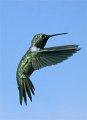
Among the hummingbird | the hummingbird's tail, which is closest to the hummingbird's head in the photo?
the hummingbird

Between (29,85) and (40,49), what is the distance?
13.6 inches

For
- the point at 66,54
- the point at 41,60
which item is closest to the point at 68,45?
the point at 66,54

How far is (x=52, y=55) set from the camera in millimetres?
2414

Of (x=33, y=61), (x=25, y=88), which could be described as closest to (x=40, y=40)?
(x=33, y=61)

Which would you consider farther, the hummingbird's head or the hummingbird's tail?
the hummingbird's head

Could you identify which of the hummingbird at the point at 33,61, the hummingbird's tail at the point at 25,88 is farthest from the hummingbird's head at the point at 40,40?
the hummingbird's tail at the point at 25,88

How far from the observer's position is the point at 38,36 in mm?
2607

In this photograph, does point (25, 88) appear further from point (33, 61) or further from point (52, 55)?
point (52, 55)

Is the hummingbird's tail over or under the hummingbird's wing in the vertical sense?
under

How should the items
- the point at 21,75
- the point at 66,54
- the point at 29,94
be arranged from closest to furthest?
the point at 66,54
the point at 29,94
the point at 21,75

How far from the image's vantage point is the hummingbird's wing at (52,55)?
2291 mm

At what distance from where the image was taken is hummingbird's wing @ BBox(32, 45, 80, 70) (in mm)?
2291

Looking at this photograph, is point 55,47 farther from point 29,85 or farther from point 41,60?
point 29,85

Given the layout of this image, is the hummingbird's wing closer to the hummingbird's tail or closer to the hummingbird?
the hummingbird
